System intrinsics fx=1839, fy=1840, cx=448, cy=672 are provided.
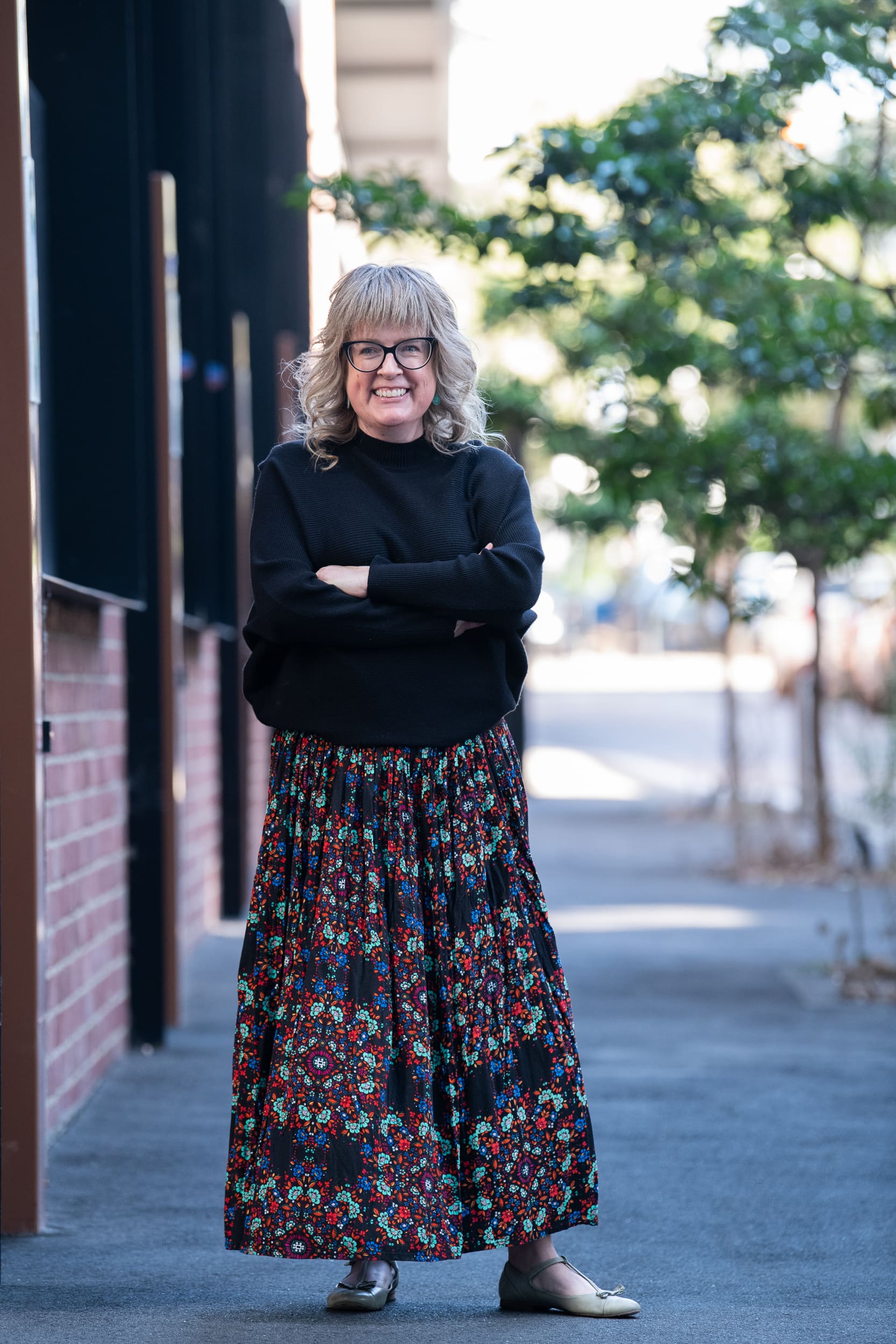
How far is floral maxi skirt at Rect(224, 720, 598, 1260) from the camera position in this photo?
311cm

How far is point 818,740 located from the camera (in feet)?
35.7

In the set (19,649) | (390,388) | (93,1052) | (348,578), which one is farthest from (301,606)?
(93,1052)

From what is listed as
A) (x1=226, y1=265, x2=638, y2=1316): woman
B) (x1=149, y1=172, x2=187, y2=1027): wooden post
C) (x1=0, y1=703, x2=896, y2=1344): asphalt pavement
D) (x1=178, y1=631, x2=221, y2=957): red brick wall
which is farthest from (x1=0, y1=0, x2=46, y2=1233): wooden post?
(x1=178, y1=631, x2=221, y2=957): red brick wall

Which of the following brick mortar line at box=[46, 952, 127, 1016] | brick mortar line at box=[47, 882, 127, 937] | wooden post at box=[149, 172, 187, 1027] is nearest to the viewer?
brick mortar line at box=[46, 952, 127, 1016]

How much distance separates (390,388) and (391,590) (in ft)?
1.20

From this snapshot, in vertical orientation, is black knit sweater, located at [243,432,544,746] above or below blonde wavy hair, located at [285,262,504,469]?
below

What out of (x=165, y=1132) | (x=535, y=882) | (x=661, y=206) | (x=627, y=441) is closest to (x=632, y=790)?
(x=627, y=441)

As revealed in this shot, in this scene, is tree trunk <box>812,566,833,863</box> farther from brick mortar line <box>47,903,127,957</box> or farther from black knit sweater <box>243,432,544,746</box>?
black knit sweater <box>243,432,544,746</box>

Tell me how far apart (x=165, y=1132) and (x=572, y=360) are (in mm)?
8929

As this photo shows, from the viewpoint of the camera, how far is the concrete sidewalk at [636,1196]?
328cm

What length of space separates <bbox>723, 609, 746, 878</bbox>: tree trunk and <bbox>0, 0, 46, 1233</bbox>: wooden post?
21.7 ft

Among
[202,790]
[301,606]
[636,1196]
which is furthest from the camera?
[202,790]

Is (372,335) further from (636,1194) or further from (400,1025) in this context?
(636,1194)

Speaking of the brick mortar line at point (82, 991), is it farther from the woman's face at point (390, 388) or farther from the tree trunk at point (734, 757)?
the tree trunk at point (734, 757)
